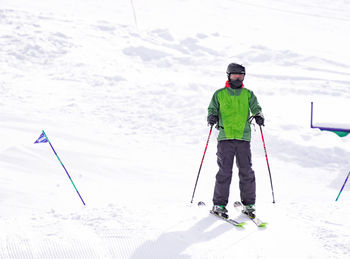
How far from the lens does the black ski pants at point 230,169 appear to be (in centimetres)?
513

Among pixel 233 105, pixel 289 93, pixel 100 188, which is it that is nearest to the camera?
pixel 233 105

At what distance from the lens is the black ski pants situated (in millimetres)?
5133

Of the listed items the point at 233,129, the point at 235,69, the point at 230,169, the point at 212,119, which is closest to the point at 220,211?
the point at 230,169

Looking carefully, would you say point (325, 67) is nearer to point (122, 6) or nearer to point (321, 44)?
point (321, 44)

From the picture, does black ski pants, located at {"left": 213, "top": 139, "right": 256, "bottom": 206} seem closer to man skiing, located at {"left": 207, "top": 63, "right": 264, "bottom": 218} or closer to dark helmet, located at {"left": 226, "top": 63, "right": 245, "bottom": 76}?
man skiing, located at {"left": 207, "top": 63, "right": 264, "bottom": 218}

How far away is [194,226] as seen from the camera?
479 cm

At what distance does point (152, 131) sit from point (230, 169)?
520 centimetres

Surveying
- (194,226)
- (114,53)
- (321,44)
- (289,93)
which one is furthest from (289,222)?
(321,44)

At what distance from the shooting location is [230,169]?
5168 millimetres

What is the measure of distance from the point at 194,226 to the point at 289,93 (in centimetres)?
862

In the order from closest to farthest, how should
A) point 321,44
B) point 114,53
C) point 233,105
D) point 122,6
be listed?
point 233,105 → point 114,53 → point 321,44 → point 122,6

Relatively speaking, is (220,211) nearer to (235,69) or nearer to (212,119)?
(212,119)

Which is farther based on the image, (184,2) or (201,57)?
(184,2)

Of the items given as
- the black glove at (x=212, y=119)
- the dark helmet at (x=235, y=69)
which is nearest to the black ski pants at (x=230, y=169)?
the black glove at (x=212, y=119)
